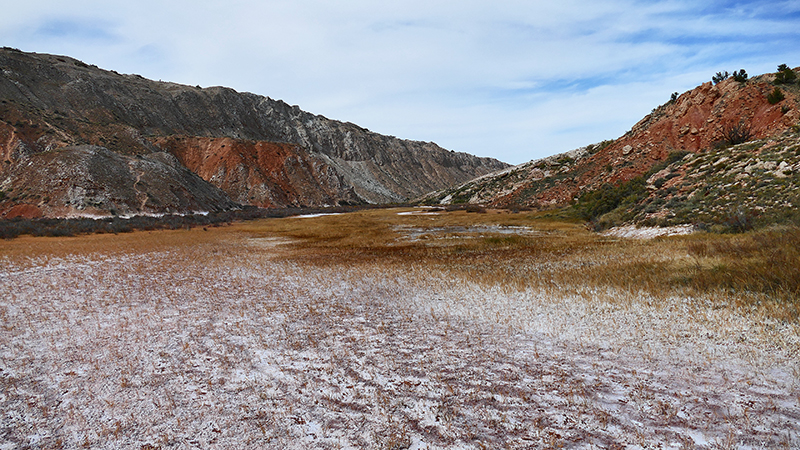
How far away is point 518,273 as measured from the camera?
46.0 feet

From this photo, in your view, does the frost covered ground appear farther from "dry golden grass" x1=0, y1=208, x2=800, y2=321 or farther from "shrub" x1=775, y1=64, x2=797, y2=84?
"shrub" x1=775, y1=64, x2=797, y2=84

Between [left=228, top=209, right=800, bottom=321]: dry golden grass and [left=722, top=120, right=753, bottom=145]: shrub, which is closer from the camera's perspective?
[left=228, top=209, right=800, bottom=321]: dry golden grass

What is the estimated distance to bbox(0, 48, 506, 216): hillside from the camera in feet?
188

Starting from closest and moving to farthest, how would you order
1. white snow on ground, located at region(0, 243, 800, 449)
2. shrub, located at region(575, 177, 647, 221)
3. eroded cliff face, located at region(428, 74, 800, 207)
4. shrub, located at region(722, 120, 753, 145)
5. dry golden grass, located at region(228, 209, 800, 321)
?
white snow on ground, located at region(0, 243, 800, 449), dry golden grass, located at region(228, 209, 800, 321), shrub, located at region(575, 177, 647, 221), shrub, located at region(722, 120, 753, 145), eroded cliff face, located at region(428, 74, 800, 207)

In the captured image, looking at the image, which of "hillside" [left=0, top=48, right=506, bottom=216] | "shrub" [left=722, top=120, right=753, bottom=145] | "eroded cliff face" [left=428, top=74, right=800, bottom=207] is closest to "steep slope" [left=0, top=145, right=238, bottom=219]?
"hillside" [left=0, top=48, right=506, bottom=216]

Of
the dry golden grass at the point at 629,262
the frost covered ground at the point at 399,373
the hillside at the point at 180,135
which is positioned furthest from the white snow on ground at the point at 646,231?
the hillside at the point at 180,135

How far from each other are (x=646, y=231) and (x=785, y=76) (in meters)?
27.7

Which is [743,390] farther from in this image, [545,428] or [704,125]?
[704,125]

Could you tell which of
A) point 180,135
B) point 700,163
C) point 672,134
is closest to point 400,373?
point 700,163

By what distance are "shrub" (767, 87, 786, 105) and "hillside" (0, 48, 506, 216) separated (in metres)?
66.2

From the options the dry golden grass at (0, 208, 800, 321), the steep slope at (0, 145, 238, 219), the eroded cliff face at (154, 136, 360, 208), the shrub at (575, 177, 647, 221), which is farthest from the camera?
the eroded cliff face at (154, 136, 360, 208)

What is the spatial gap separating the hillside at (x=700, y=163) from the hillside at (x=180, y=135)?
54878 millimetres

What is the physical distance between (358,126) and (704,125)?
157m

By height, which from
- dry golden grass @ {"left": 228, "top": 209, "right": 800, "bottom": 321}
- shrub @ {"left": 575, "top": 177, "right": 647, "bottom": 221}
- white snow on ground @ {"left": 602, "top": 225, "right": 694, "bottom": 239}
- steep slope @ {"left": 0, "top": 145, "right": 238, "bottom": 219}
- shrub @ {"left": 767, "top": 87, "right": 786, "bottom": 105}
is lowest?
dry golden grass @ {"left": 228, "top": 209, "right": 800, "bottom": 321}
